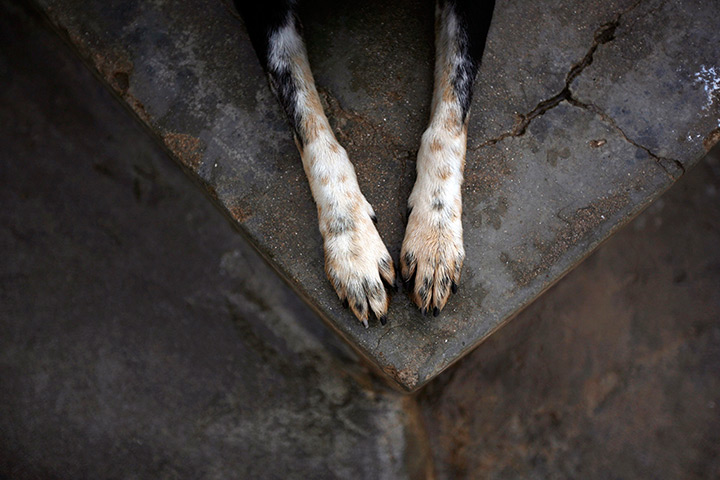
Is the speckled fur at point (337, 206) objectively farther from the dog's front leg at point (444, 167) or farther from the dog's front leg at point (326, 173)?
the dog's front leg at point (444, 167)

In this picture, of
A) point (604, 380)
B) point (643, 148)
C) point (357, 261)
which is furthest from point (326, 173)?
point (604, 380)

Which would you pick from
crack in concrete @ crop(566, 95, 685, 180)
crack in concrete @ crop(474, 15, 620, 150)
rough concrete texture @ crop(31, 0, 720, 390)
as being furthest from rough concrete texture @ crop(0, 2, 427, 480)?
crack in concrete @ crop(566, 95, 685, 180)

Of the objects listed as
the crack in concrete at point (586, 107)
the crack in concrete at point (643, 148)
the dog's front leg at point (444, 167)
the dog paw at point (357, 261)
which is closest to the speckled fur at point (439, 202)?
the dog's front leg at point (444, 167)

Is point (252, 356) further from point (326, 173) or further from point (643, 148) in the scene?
point (643, 148)

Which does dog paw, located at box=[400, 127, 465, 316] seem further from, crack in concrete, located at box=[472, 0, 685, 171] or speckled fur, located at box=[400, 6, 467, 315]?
crack in concrete, located at box=[472, 0, 685, 171]

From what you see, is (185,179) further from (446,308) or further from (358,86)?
(446,308)

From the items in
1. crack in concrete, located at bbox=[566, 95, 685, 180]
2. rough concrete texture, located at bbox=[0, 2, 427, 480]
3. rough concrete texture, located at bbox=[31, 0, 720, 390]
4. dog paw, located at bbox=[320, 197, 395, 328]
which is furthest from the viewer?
rough concrete texture, located at bbox=[0, 2, 427, 480]

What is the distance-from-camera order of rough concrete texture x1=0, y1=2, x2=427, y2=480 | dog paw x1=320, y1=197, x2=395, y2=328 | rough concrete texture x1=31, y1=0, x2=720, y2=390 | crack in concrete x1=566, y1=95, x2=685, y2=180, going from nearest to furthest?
dog paw x1=320, y1=197, x2=395, y2=328 → rough concrete texture x1=31, y1=0, x2=720, y2=390 → crack in concrete x1=566, y1=95, x2=685, y2=180 → rough concrete texture x1=0, y1=2, x2=427, y2=480
